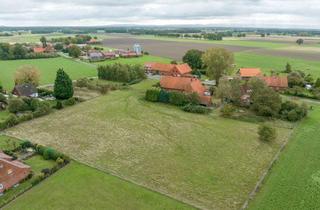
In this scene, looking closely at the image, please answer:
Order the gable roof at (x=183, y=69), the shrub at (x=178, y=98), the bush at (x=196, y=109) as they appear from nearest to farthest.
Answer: the bush at (x=196, y=109) < the shrub at (x=178, y=98) < the gable roof at (x=183, y=69)

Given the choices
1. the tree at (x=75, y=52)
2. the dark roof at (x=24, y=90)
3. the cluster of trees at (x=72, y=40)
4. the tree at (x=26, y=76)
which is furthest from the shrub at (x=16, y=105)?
the cluster of trees at (x=72, y=40)

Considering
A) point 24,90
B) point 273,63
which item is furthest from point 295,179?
point 273,63

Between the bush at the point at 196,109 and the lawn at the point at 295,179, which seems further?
the bush at the point at 196,109

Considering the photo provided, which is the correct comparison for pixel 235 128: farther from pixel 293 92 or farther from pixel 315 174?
pixel 293 92

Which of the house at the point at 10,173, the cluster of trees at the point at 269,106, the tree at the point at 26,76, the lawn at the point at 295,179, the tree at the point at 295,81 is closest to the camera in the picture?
the lawn at the point at 295,179

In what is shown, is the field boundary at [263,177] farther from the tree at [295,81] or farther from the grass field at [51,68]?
the grass field at [51,68]

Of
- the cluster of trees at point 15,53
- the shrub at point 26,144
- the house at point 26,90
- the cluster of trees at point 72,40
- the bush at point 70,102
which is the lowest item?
the shrub at point 26,144
